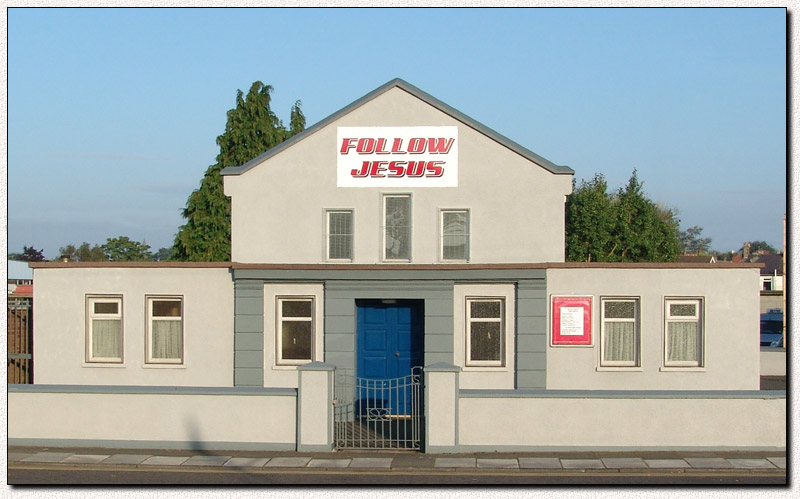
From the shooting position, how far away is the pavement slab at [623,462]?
13.6 m

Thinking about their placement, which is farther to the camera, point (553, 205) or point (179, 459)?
point (553, 205)

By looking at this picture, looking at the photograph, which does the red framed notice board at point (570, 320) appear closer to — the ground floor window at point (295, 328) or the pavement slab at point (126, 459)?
the ground floor window at point (295, 328)

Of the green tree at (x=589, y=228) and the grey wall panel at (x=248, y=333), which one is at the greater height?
the green tree at (x=589, y=228)

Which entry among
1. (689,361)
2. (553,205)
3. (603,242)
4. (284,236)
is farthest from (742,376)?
(603,242)

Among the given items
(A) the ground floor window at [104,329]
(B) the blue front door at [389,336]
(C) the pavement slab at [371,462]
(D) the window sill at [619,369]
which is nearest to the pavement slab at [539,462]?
(C) the pavement slab at [371,462]

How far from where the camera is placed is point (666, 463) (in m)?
13.8

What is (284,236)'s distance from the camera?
19.0 m

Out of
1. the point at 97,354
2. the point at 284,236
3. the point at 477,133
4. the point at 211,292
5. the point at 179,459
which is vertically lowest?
the point at 179,459

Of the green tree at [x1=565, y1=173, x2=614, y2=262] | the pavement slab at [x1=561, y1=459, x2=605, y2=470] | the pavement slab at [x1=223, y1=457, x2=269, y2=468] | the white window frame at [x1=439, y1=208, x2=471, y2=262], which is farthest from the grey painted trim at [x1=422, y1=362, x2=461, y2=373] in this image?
the green tree at [x1=565, y1=173, x2=614, y2=262]

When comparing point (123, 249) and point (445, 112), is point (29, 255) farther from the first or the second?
point (445, 112)

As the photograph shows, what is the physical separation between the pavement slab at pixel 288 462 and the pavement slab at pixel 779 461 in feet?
23.5

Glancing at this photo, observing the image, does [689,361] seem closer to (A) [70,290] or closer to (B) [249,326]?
(B) [249,326]

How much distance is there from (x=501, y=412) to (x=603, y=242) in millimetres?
49282

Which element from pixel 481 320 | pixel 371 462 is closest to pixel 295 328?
pixel 481 320
